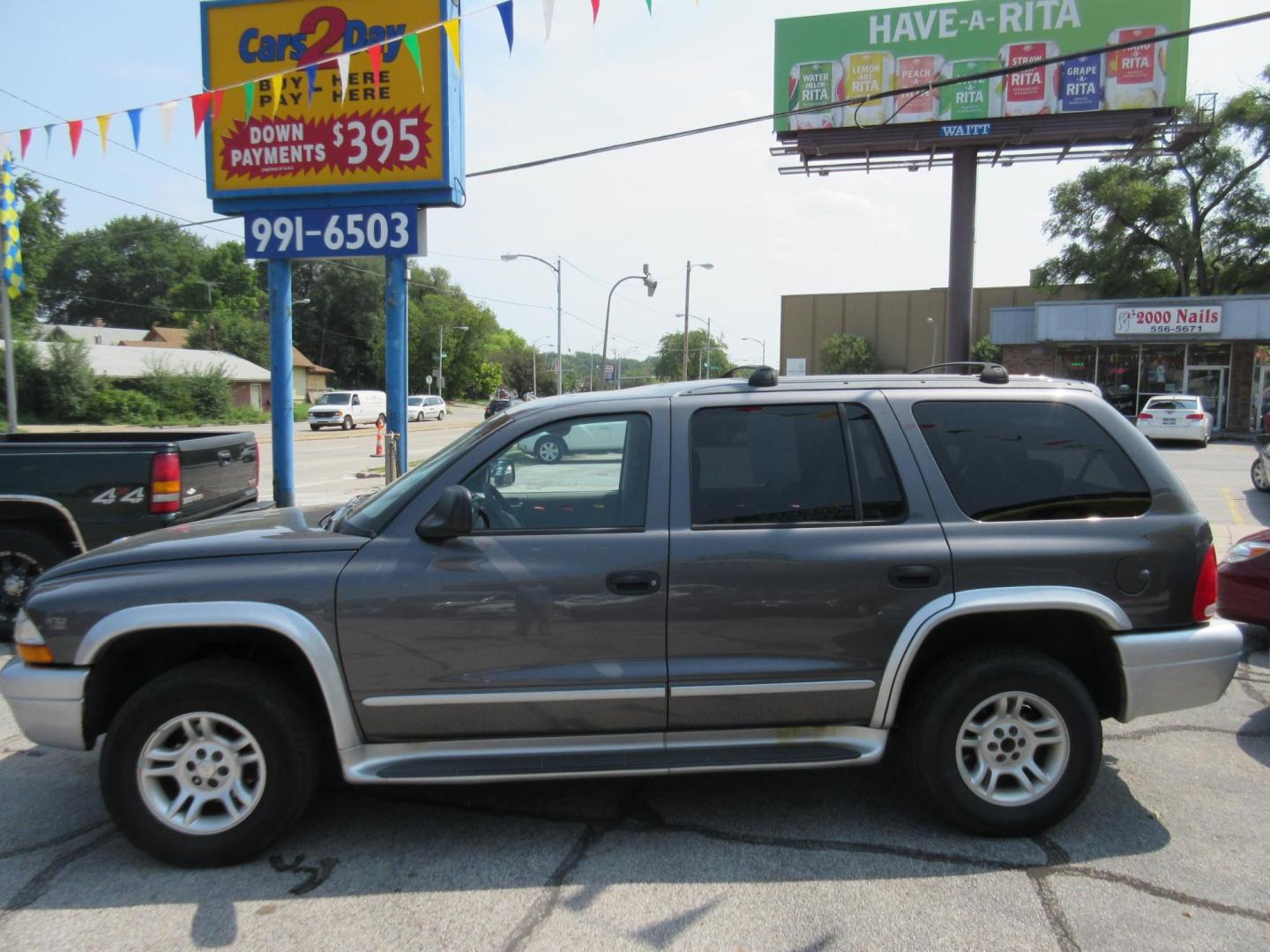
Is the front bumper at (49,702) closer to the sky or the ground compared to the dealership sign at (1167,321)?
closer to the ground

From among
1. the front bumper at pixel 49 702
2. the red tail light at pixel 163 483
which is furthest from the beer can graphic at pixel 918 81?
the front bumper at pixel 49 702

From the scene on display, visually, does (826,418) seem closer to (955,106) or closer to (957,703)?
(957,703)

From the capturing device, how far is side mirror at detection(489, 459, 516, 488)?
370 cm

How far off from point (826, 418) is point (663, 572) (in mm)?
955

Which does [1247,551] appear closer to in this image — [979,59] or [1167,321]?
[1167,321]

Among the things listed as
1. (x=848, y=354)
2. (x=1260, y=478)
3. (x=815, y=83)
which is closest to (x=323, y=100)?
(x=1260, y=478)

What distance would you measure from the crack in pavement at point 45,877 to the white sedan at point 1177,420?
26.6 meters

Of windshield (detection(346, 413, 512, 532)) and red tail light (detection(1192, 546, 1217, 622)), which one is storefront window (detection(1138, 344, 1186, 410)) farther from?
windshield (detection(346, 413, 512, 532))

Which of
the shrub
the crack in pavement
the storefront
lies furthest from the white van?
the crack in pavement

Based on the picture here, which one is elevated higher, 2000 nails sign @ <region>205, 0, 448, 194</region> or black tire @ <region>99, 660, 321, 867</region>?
2000 nails sign @ <region>205, 0, 448, 194</region>

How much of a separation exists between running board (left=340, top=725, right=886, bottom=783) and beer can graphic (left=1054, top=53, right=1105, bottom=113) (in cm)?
3458

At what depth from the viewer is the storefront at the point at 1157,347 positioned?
3040 centimetres

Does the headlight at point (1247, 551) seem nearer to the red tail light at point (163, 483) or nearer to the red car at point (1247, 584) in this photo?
the red car at point (1247, 584)

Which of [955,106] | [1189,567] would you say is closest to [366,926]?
[1189,567]
